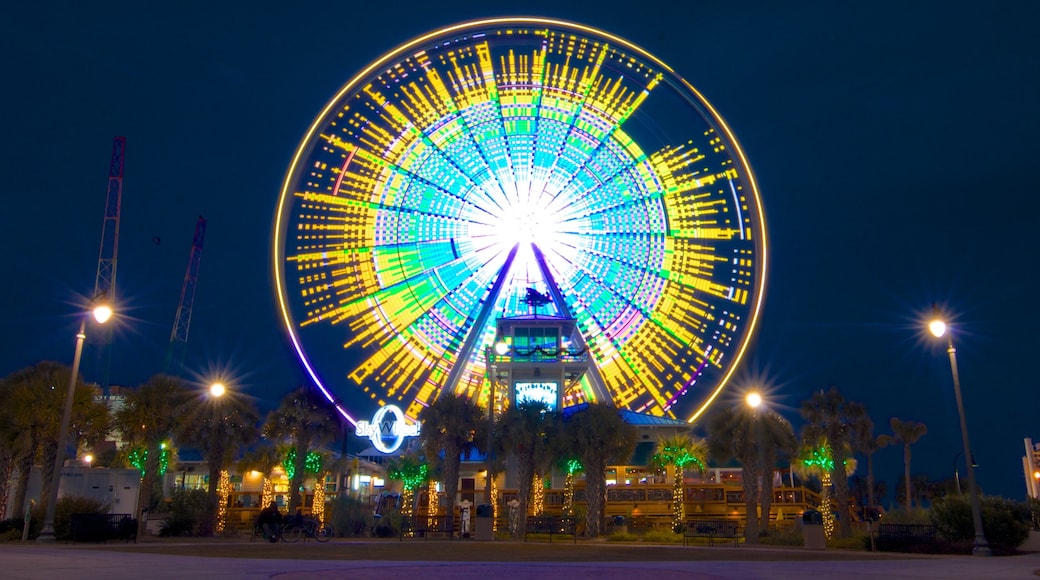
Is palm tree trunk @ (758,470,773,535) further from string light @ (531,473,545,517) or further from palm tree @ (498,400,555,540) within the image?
string light @ (531,473,545,517)

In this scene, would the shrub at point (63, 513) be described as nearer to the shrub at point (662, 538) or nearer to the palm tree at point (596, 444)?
the palm tree at point (596, 444)

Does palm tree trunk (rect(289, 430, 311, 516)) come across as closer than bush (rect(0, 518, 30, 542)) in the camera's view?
No

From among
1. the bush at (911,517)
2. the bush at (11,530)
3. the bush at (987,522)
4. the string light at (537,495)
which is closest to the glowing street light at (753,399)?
the bush at (911,517)

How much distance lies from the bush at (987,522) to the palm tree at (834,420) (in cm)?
623

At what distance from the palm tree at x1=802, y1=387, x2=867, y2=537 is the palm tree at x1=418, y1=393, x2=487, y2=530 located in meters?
12.2

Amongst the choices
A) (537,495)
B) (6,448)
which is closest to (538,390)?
(537,495)

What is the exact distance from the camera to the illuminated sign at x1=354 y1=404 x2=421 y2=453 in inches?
1993

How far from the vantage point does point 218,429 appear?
112ft

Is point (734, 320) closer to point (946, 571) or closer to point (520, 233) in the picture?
point (520, 233)

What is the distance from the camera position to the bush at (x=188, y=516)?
29.5 m

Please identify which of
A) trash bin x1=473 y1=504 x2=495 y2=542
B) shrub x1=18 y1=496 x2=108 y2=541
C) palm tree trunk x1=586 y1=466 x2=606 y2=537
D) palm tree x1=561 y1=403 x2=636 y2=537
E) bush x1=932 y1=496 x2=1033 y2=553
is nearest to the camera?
bush x1=932 y1=496 x2=1033 y2=553

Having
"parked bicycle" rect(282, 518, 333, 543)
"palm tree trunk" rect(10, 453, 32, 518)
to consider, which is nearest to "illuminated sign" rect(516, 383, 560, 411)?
"parked bicycle" rect(282, 518, 333, 543)

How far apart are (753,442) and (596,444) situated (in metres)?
5.38

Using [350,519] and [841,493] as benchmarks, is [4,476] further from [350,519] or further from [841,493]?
[841,493]
